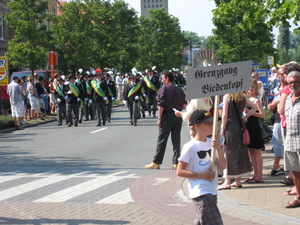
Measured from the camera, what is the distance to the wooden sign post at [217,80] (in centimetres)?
469

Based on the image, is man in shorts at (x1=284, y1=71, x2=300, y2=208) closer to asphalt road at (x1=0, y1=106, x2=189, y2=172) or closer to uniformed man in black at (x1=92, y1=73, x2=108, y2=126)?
asphalt road at (x1=0, y1=106, x2=189, y2=172)

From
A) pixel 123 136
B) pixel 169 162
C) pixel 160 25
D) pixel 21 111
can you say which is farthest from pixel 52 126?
Answer: pixel 160 25

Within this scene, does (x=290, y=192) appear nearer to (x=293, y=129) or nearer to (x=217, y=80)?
(x=293, y=129)

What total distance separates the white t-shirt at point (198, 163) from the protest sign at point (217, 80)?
1.56 feet

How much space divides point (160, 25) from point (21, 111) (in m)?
53.3

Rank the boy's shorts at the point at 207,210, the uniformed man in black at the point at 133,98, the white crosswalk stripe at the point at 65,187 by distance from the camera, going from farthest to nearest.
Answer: the uniformed man in black at the point at 133,98 < the white crosswalk stripe at the point at 65,187 < the boy's shorts at the point at 207,210

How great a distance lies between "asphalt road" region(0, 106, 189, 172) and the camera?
36.5ft

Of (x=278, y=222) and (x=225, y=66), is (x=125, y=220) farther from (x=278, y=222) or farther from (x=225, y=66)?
(x=225, y=66)

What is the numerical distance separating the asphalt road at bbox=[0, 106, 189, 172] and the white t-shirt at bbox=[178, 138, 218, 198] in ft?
19.6

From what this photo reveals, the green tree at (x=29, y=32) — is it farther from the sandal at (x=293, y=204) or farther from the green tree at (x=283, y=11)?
the sandal at (x=293, y=204)

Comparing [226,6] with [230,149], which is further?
[226,6]

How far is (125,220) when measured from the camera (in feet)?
20.9

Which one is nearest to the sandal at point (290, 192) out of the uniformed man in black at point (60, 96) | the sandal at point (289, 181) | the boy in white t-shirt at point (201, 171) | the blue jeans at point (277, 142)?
the sandal at point (289, 181)

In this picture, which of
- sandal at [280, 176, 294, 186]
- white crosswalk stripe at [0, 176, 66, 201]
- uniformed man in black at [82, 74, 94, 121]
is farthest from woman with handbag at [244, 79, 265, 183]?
uniformed man in black at [82, 74, 94, 121]
